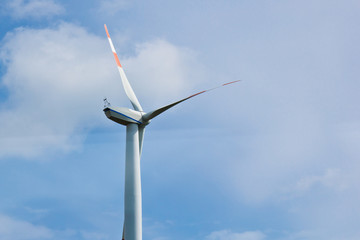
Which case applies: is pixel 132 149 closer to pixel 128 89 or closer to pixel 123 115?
pixel 123 115

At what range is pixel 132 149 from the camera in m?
29.8

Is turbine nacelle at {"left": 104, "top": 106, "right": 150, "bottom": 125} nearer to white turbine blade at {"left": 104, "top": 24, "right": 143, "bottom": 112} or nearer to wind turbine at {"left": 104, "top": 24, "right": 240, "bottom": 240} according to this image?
wind turbine at {"left": 104, "top": 24, "right": 240, "bottom": 240}

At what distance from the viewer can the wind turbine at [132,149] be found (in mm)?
27297

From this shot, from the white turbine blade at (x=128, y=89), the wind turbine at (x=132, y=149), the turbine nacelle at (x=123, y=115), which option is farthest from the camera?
the white turbine blade at (x=128, y=89)

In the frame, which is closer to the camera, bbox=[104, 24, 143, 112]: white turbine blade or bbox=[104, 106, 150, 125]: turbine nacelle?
bbox=[104, 106, 150, 125]: turbine nacelle

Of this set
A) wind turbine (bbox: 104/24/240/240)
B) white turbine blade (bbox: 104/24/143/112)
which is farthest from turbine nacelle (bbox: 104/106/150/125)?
white turbine blade (bbox: 104/24/143/112)

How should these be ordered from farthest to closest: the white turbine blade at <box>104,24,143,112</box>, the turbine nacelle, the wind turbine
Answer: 1. the white turbine blade at <box>104,24,143,112</box>
2. the turbine nacelle
3. the wind turbine

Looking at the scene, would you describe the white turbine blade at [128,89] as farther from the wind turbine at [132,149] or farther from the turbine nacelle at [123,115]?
the turbine nacelle at [123,115]

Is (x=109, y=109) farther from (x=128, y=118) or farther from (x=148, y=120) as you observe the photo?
(x=148, y=120)

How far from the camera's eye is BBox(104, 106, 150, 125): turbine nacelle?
1201 inches

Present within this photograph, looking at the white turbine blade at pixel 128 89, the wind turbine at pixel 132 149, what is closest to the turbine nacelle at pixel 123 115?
the wind turbine at pixel 132 149

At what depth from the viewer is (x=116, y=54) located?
37781 millimetres

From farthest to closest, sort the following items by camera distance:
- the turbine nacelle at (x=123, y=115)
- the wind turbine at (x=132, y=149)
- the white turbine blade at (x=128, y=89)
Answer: the white turbine blade at (x=128, y=89) → the turbine nacelle at (x=123, y=115) → the wind turbine at (x=132, y=149)

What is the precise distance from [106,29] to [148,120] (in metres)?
12.8
